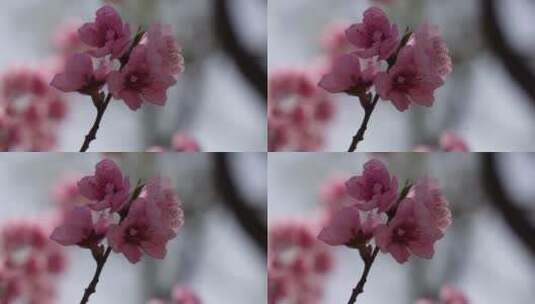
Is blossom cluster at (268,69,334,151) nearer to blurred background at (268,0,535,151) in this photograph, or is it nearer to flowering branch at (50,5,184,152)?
blurred background at (268,0,535,151)

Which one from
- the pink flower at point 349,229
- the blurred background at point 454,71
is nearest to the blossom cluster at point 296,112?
the blurred background at point 454,71

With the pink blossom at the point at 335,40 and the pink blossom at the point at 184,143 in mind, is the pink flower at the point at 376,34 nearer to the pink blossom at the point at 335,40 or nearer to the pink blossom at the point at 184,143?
the pink blossom at the point at 335,40

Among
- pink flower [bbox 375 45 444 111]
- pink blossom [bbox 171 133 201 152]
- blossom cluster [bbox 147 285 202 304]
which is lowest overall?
blossom cluster [bbox 147 285 202 304]

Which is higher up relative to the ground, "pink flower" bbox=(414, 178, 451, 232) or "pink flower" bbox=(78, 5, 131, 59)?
"pink flower" bbox=(78, 5, 131, 59)

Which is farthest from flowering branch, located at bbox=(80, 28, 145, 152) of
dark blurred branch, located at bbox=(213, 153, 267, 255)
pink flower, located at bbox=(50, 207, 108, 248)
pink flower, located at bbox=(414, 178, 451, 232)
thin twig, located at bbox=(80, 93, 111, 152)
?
pink flower, located at bbox=(414, 178, 451, 232)

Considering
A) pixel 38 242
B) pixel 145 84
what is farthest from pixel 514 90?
pixel 38 242
